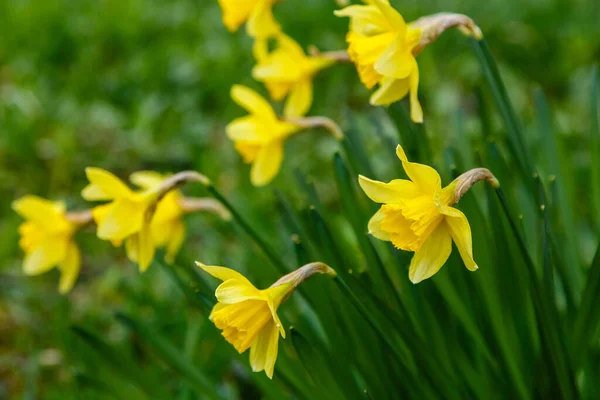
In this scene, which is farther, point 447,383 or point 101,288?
point 101,288

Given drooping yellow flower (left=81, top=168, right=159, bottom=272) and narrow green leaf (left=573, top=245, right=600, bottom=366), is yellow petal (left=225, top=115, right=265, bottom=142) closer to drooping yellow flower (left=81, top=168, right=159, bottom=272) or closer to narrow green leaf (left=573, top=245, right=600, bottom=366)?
drooping yellow flower (left=81, top=168, right=159, bottom=272)

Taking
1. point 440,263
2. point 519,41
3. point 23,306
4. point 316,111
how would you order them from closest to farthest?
point 440,263, point 23,306, point 316,111, point 519,41

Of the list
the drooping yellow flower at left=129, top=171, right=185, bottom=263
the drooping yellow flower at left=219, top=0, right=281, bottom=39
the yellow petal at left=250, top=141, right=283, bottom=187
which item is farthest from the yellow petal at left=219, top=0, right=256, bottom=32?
the drooping yellow flower at left=129, top=171, right=185, bottom=263

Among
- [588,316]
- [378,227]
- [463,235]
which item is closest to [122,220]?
[378,227]

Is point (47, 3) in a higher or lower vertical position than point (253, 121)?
lower

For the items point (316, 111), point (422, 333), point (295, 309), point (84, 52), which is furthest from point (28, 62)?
point (422, 333)

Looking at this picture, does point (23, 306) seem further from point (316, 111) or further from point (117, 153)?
point (316, 111)
